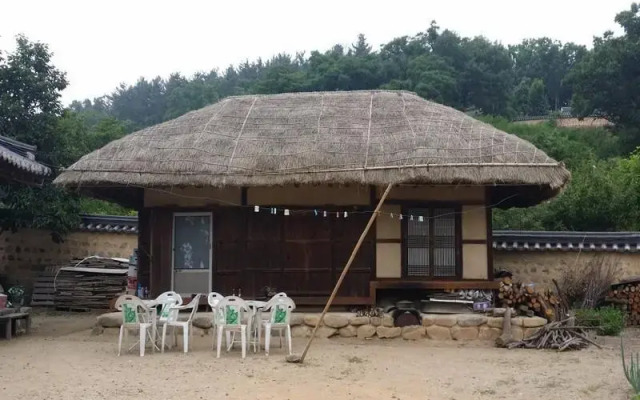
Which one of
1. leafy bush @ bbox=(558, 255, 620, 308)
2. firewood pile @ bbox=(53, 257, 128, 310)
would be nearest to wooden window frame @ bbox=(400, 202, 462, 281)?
leafy bush @ bbox=(558, 255, 620, 308)

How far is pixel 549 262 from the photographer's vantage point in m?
13.9

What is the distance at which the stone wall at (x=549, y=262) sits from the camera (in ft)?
44.1

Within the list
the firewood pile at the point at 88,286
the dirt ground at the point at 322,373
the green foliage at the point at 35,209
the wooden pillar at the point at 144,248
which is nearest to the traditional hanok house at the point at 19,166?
the wooden pillar at the point at 144,248

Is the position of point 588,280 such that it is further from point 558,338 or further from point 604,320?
point 558,338

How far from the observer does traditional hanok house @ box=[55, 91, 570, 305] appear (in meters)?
10.6

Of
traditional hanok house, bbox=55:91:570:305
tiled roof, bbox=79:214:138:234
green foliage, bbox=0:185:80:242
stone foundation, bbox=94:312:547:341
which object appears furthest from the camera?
tiled roof, bbox=79:214:138:234

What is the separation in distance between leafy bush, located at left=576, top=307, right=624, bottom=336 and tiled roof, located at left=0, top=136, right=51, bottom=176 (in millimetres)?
8950

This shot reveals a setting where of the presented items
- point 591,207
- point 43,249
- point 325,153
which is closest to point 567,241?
point 591,207

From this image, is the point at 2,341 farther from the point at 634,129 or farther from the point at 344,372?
the point at 634,129

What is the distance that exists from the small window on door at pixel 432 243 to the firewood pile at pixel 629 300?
11.9ft

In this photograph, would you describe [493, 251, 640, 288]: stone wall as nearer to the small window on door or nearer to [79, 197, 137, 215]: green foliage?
the small window on door

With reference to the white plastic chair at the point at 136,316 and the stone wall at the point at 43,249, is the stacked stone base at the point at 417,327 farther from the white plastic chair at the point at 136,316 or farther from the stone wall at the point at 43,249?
the stone wall at the point at 43,249

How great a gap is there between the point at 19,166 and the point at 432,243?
668 centimetres

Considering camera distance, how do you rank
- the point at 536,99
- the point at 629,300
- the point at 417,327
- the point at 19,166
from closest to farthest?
the point at 19,166
the point at 417,327
the point at 629,300
the point at 536,99
